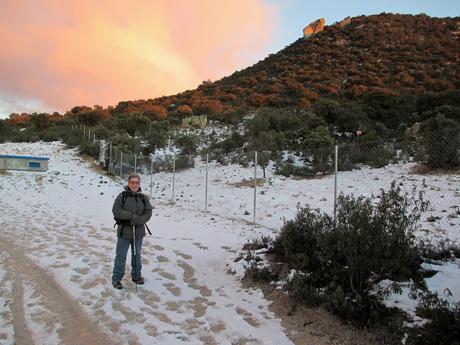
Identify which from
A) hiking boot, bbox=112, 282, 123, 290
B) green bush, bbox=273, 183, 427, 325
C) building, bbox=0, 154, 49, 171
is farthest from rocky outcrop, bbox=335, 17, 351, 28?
hiking boot, bbox=112, 282, 123, 290

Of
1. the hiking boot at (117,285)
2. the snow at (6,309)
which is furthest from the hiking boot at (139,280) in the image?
the snow at (6,309)

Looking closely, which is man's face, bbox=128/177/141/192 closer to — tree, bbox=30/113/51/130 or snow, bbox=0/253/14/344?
snow, bbox=0/253/14/344

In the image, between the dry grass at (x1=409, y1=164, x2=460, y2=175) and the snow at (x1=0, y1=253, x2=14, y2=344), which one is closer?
the snow at (x1=0, y1=253, x2=14, y2=344)

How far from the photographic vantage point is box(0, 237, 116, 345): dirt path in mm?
3844

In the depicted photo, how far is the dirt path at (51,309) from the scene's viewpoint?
151 inches

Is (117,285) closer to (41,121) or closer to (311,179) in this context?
(311,179)

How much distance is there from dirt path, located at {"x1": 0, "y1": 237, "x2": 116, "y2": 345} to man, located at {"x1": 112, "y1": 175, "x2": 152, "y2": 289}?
0.77 meters

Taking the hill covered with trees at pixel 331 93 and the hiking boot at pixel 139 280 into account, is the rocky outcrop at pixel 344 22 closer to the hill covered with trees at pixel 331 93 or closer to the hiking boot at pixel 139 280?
the hill covered with trees at pixel 331 93

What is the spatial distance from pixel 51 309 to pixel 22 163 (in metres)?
19.2

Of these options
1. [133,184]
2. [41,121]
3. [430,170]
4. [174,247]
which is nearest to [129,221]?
[133,184]

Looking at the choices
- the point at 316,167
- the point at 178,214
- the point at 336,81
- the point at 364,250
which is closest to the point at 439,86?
the point at 336,81

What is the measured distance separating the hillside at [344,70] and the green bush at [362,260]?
31029mm

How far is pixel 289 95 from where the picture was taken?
43.4 metres

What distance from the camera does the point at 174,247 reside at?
7980 mm
